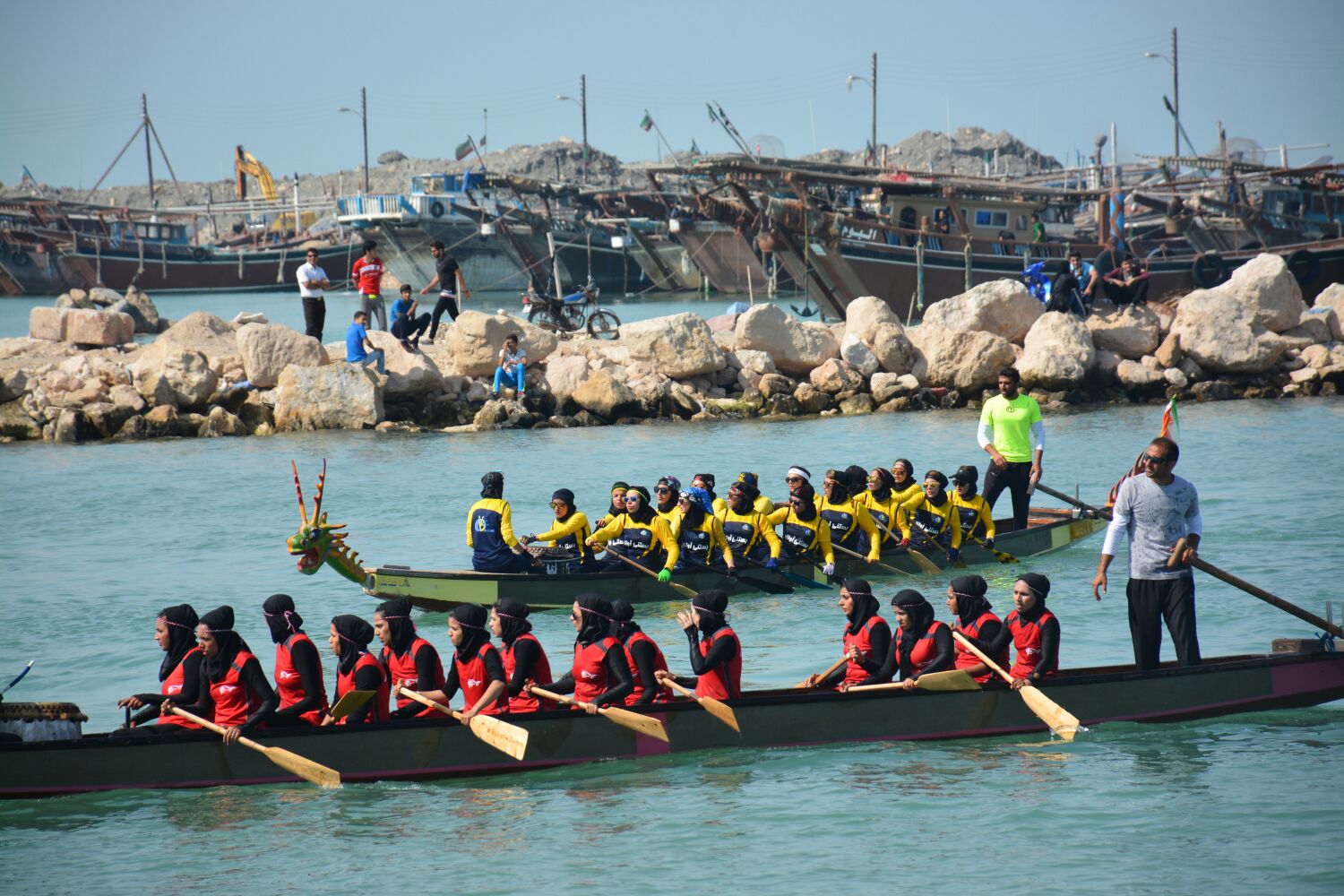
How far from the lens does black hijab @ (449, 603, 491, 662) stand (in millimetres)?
10383

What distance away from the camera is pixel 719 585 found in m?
16.0

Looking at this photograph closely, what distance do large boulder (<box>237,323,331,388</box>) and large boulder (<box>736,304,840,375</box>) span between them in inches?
347

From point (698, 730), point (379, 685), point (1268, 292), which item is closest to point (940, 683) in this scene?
point (698, 730)

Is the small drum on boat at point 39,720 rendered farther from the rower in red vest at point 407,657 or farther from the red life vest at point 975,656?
the red life vest at point 975,656

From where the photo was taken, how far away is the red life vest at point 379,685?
10.2 metres

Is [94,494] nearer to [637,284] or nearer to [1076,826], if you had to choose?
[1076,826]

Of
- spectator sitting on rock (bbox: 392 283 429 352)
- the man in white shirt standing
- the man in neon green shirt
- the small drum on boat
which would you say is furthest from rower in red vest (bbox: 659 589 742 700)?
spectator sitting on rock (bbox: 392 283 429 352)

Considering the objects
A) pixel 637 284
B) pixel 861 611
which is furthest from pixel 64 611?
pixel 637 284

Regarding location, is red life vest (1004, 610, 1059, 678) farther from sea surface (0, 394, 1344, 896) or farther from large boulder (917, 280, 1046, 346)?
large boulder (917, 280, 1046, 346)

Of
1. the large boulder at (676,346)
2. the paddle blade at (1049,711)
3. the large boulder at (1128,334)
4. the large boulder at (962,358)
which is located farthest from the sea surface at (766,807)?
the large boulder at (1128,334)

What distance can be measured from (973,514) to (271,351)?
16888mm

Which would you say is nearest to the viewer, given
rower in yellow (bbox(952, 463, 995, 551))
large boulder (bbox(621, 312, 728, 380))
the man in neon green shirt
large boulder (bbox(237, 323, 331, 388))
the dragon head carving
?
the dragon head carving

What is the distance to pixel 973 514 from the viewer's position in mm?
16906

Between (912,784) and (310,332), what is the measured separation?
72.3ft
